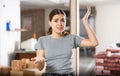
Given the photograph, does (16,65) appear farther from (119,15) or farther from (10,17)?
(119,15)

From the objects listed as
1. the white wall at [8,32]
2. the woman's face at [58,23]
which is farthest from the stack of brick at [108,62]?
the white wall at [8,32]

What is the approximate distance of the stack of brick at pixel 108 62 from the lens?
193cm

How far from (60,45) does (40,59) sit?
23cm

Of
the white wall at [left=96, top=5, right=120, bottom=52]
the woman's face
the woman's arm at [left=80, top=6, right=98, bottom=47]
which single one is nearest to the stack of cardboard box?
the woman's face

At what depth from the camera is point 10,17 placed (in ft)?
6.93

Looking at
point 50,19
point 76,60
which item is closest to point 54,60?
point 76,60

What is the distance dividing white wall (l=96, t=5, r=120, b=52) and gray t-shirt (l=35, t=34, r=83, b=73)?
0.21m

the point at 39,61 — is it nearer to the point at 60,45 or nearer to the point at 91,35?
the point at 60,45

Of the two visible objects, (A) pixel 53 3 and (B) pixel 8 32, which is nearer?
(A) pixel 53 3

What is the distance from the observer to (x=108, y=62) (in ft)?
6.44

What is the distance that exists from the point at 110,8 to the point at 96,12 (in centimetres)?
13

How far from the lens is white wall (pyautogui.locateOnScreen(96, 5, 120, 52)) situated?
191cm

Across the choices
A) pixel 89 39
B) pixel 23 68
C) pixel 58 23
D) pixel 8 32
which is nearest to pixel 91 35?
pixel 89 39

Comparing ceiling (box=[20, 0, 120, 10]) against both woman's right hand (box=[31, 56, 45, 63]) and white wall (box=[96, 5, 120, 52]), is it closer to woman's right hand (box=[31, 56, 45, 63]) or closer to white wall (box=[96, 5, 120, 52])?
white wall (box=[96, 5, 120, 52])
